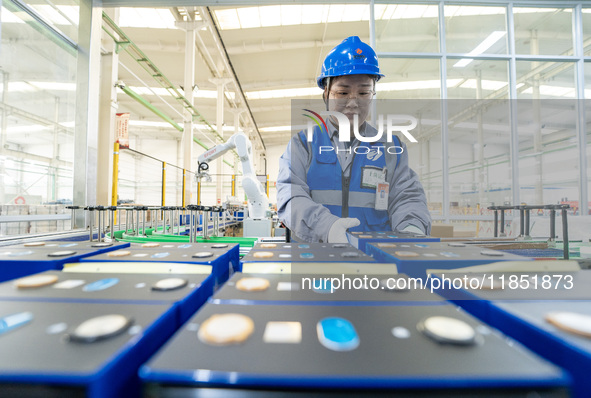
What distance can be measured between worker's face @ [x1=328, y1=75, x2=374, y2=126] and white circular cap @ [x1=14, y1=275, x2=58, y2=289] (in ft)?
4.64

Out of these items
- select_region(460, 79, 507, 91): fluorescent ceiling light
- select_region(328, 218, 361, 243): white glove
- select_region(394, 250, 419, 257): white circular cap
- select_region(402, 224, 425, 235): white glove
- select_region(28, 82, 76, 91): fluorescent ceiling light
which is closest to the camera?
select_region(394, 250, 419, 257): white circular cap

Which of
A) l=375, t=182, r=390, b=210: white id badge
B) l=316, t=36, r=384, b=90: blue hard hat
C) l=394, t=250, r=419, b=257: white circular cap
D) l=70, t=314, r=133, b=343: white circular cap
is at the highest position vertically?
l=316, t=36, r=384, b=90: blue hard hat

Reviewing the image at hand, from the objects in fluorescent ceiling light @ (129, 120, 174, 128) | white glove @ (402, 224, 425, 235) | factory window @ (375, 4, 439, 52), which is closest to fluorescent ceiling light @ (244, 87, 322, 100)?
fluorescent ceiling light @ (129, 120, 174, 128)

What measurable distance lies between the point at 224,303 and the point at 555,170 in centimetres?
510

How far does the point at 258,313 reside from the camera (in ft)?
1.09

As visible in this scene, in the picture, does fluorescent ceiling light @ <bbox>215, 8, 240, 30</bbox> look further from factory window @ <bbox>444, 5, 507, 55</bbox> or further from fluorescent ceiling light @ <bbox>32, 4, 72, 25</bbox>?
factory window @ <bbox>444, 5, 507, 55</bbox>

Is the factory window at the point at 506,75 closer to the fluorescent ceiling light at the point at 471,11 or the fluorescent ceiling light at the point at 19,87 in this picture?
the fluorescent ceiling light at the point at 471,11

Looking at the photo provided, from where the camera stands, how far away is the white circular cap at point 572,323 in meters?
0.28

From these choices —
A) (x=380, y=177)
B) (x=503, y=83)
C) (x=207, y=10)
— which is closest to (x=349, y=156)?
(x=380, y=177)

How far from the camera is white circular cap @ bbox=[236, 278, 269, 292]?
1.35 feet

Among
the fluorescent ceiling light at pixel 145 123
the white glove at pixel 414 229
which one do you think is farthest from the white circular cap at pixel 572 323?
the fluorescent ceiling light at pixel 145 123

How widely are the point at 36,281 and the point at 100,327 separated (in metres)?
0.24

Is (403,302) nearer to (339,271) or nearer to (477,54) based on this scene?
(339,271)

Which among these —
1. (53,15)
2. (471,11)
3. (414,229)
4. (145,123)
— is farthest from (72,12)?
(145,123)
